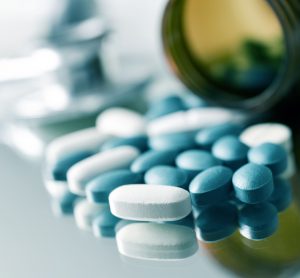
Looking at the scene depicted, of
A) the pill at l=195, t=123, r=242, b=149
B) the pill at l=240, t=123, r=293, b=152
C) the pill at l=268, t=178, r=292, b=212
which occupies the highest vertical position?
the pill at l=195, t=123, r=242, b=149

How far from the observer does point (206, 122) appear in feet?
2.84

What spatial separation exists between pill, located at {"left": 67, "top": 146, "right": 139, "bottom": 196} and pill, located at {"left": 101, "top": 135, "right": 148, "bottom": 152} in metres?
0.02

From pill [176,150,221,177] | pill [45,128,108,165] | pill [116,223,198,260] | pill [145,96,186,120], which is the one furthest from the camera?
pill [145,96,186,120]

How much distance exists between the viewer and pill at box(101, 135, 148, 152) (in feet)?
2.67

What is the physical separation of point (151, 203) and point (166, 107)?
0.33 m

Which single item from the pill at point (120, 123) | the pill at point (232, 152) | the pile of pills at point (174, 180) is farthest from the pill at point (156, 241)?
the pill at point (120, 123)

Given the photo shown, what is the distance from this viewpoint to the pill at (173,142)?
79 cm

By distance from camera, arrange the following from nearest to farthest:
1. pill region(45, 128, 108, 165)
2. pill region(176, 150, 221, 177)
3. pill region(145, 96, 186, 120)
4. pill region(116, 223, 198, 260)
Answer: pill region(116, 223, 198, 260) < pill region(176, 150, 221, 177) < pill region(45, 128, 108, 165) < pill region(145, 96, 186, 120)

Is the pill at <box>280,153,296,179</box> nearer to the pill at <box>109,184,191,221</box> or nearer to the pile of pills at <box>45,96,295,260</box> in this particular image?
the pile of pills at <box>45,96,295,260</box>

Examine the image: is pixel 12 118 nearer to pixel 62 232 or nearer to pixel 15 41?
pixel 62 232

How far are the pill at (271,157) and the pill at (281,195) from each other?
1 cm

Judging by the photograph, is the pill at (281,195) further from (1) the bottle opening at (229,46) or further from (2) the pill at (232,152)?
(1) the bottle opening at (229,46)

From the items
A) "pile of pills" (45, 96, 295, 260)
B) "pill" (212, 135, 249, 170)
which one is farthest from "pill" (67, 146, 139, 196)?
"pill" (212, 135, 249, 170)

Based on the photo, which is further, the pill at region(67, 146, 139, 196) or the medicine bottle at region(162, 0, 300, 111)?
the medicine bottle at region(162, 0, 300, 111)
